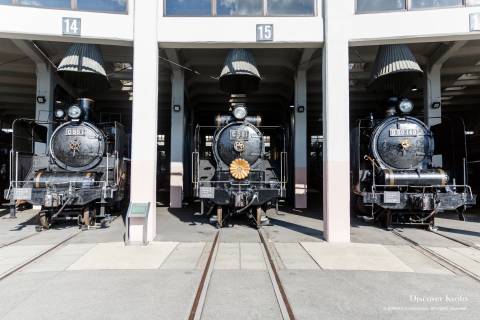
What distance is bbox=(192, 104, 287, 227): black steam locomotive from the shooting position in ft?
28.2

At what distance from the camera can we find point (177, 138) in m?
13.8

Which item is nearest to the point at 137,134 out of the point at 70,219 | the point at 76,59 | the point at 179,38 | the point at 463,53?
the point at 179,38

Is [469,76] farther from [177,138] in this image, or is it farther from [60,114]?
[60,114]

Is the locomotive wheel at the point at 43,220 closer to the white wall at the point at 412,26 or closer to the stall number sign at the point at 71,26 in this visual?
the stall number sign at the point at 71,26

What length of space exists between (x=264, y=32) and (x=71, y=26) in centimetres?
404

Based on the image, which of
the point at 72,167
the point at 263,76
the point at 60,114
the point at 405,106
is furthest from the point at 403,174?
the point at 60,114

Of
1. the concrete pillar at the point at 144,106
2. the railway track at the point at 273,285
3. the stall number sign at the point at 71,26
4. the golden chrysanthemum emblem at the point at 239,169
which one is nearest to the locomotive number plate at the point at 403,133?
the golden chrysanthemum emblem at the point at 239,169

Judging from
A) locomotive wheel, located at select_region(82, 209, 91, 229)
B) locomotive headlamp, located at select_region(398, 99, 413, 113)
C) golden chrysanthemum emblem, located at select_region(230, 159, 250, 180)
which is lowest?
locomotive wheel, located at select_region(82, 209, 91, 229)

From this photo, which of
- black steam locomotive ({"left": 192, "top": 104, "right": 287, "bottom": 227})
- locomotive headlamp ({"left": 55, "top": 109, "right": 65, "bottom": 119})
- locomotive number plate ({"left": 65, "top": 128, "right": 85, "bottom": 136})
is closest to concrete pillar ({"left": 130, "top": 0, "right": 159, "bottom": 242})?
black steam locomotive ({"left": 192, "top": 104, "right": 287, "bottom": 227})

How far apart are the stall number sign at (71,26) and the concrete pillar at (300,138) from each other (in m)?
8.55

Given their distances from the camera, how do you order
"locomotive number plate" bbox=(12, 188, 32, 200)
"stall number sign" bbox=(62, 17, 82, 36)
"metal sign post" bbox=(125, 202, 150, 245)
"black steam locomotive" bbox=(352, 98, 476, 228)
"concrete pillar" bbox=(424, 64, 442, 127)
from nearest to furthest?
1. "metal sign post" bbox=(125, 202, 150, 245)
2. "stall number sign" bbox=(62, 17, 82, 36)
3. "locomotive number plate" bbox=(12, 188, 32, 200)
4. "black steam locomotive" bbox=(352, 98, 476, 228)
5. "concrete pillar" bbox=(424, 64, 442, 127)

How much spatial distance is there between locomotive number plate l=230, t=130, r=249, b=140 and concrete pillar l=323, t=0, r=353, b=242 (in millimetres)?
2689

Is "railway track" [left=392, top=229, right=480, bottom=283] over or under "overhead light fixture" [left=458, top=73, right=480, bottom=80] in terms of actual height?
under

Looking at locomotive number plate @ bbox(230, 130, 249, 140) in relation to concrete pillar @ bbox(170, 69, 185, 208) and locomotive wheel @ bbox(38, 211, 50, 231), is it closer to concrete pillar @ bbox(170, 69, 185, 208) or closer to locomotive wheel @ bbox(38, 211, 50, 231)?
concrete pillar @ bbox(170, 69, 185, 208)
